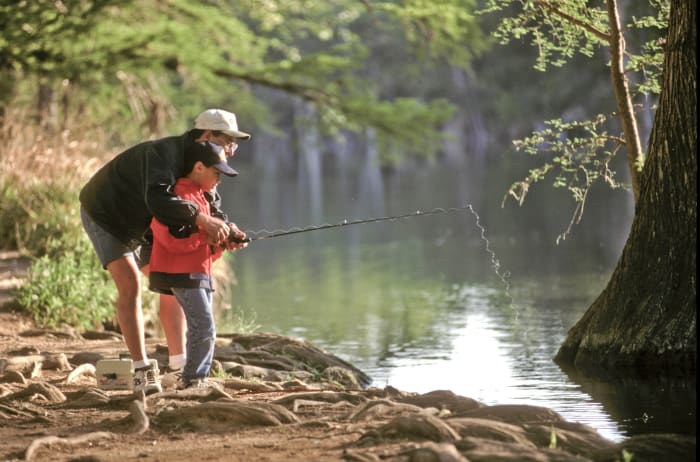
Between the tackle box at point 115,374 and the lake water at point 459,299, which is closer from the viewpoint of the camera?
the tackle box at point 115,374

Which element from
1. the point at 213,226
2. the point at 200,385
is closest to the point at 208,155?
the point at 213,226

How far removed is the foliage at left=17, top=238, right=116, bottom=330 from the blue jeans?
14.6 feet

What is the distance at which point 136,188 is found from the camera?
8258 millimetres

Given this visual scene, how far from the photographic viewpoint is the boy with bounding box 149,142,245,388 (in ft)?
25.8

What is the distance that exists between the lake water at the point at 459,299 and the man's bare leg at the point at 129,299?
2.12m

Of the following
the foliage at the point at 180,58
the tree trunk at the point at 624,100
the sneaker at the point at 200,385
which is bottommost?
the sneaker at the point at 200,385

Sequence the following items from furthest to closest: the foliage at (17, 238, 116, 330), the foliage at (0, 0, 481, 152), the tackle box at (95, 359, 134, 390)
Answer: the foliage at (0, 0, 481, 152)
the foliage at (17, 238, 116, 330)
the tackle box at (95, 359, 134, 390)

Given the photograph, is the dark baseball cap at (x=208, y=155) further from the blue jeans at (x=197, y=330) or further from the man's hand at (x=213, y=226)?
the blue jeans at (x=197, y=330)

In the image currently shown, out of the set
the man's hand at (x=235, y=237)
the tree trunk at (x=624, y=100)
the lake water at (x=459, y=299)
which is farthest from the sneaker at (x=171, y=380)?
the tree trunk at (x=624, y=100)

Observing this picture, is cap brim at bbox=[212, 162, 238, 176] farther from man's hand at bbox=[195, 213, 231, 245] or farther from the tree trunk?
the tree trunk

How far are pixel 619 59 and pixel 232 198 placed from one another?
35.6 meters

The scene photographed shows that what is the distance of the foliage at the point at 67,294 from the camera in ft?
40.5

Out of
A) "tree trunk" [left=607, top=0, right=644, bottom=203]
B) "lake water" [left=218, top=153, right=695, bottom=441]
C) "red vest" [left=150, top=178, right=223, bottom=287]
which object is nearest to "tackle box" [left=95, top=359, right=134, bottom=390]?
"red vest" [left=150, top=178, right=223, bottom=287]

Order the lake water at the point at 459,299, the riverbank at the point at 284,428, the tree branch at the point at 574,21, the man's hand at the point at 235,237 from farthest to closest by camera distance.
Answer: the tree branch at the point at 574,21
the lake water at the point at 459,299
the man's hand at the point at 235,237
the riverbank at the point at 284,428
